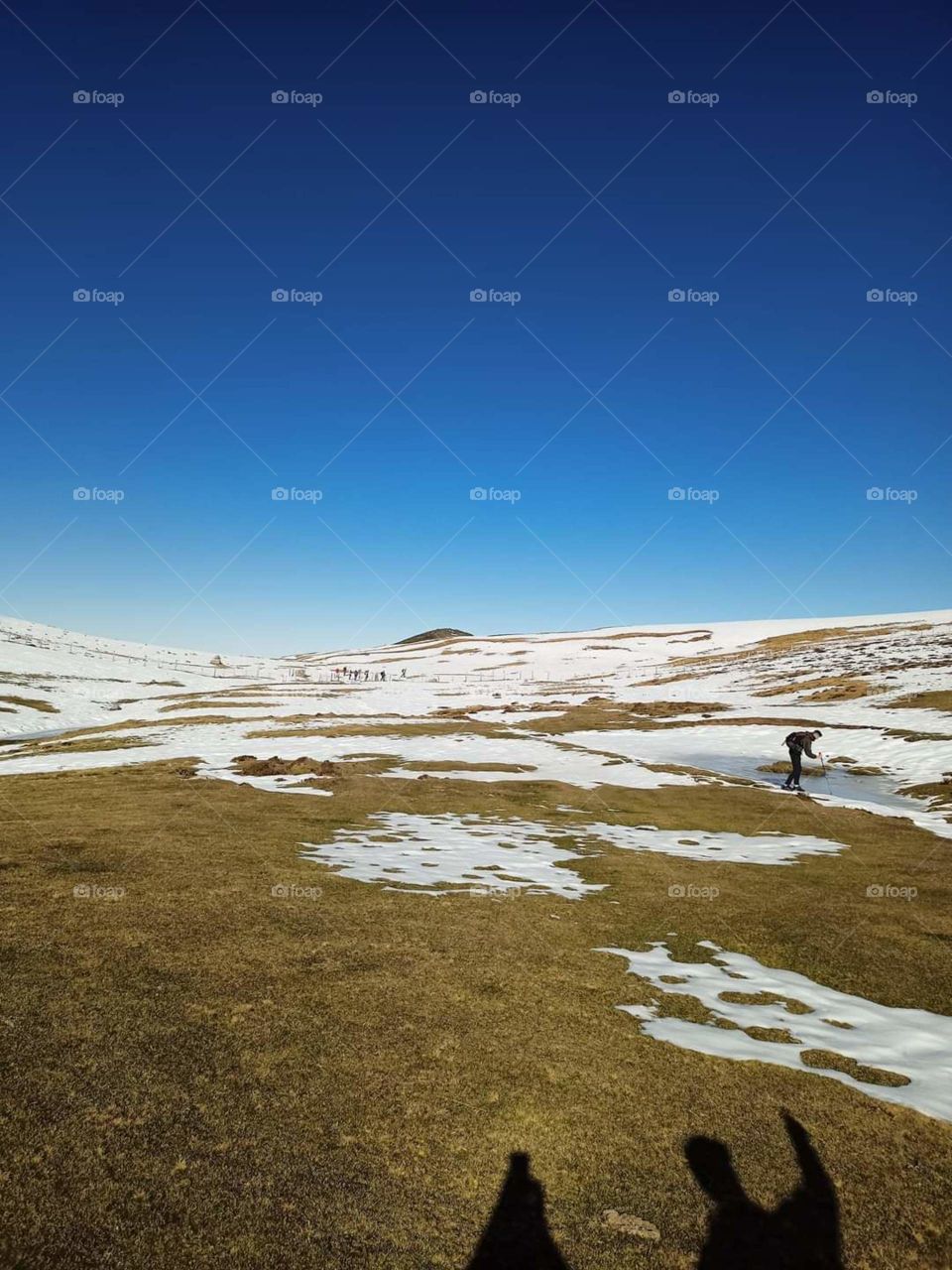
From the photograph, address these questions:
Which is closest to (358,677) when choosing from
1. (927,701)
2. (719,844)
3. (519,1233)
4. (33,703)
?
(33,703)

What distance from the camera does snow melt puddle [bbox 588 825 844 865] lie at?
759 inches

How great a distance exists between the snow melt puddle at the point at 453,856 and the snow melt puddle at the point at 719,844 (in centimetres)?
245

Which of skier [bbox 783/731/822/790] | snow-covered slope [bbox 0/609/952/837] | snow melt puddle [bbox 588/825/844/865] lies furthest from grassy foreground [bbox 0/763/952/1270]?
skier [bbox 783/731/822/790]

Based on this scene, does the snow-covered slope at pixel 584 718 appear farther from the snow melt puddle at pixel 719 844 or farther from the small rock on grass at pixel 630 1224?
the small rock on grass at pixel 630 1224

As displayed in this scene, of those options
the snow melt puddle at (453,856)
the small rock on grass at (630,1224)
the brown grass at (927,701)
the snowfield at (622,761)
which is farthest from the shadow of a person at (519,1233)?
the brown grass at (927,701)

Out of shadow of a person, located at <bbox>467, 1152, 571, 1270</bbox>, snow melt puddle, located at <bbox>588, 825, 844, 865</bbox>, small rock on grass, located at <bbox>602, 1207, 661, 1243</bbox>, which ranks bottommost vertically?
snow melt puddle, located at <bbox>588, 825, 844, 865</bbox>

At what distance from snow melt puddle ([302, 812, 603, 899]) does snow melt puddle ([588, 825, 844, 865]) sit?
2.45 m

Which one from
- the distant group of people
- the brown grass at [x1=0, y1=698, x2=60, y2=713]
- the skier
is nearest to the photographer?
the skier

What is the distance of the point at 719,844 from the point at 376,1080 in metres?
16.9

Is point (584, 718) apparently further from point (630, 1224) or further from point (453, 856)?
point (630, 1224)

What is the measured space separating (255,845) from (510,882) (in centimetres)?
665

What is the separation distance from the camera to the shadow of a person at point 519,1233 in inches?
200

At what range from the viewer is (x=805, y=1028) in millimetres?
8992

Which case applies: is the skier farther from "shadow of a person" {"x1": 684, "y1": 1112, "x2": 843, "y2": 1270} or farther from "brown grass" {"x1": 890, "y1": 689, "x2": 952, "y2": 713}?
"shadow of a person" {"x1": 684, "y1": 1112, "x2": 843, "y2": 1270}
